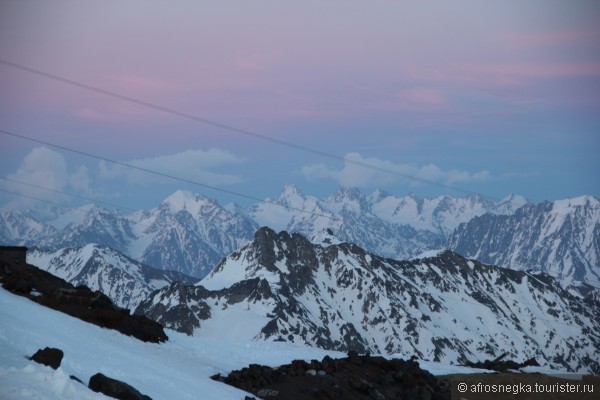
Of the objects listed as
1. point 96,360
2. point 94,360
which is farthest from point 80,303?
point 94,360

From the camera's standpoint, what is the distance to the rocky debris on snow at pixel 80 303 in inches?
1638

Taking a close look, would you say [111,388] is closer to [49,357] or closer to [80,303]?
[49,357]

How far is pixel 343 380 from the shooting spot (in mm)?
40719

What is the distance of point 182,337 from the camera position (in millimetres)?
48656

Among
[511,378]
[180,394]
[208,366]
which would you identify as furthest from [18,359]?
[511,378]

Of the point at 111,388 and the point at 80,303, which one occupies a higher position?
the point at 80,303

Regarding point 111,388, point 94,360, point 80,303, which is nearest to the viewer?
point 111,388

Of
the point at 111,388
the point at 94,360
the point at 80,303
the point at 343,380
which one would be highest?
the point at 80,303

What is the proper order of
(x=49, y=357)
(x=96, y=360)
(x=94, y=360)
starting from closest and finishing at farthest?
1. (x=49, y=357)
2. (x=94, y=360)
3. (x=96, y=360)

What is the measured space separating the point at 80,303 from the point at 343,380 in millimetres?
15147

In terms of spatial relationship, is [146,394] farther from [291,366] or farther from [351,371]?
[351,371]

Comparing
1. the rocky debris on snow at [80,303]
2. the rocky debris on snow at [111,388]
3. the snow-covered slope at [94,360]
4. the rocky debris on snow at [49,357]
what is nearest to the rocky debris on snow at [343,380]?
the snow-covered slope at [94,360]

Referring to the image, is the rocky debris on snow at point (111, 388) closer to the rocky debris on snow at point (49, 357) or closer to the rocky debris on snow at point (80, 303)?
the rocky debris on snow at point (49, 357)

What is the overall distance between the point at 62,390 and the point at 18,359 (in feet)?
10.0
